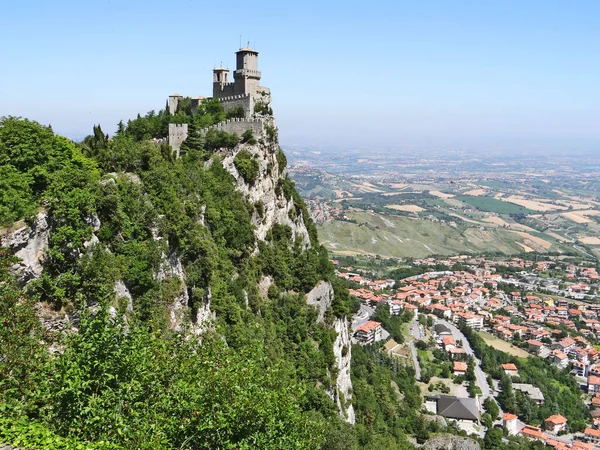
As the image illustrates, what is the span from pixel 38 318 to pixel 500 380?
71.6 metres

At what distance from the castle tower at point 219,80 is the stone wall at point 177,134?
9.93 metres

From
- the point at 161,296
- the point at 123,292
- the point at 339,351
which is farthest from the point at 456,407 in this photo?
the point at 123,292

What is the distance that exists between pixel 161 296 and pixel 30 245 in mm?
5968

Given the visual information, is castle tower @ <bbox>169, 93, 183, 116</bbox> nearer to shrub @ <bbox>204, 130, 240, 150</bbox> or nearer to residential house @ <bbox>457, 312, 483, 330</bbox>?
shrub @ <bbox>204, 130, 240, 150</bbox>

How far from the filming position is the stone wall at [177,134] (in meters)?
34.2

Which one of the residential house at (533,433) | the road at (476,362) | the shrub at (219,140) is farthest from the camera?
the road at (476,362)

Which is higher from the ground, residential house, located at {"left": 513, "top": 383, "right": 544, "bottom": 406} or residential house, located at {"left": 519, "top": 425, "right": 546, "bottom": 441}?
residential house, located at {"left": 519, "top": 425, "right": 546, "bottom": 441}

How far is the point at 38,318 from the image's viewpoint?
15641mm

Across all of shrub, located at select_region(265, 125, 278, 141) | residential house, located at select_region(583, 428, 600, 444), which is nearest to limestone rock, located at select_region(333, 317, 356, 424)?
shrub, located at select_region(265, 125, 278, 141)

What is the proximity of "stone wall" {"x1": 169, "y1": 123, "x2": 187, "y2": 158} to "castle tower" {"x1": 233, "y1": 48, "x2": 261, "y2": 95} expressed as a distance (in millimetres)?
7874

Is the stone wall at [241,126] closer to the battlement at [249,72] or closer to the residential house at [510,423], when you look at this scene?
the battlement at [249,72]

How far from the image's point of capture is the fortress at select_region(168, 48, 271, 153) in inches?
1533

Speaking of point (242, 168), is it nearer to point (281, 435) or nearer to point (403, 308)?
point (281, 435)

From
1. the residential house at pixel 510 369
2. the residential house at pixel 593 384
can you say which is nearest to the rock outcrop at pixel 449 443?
the residential house at pixel 510 369
